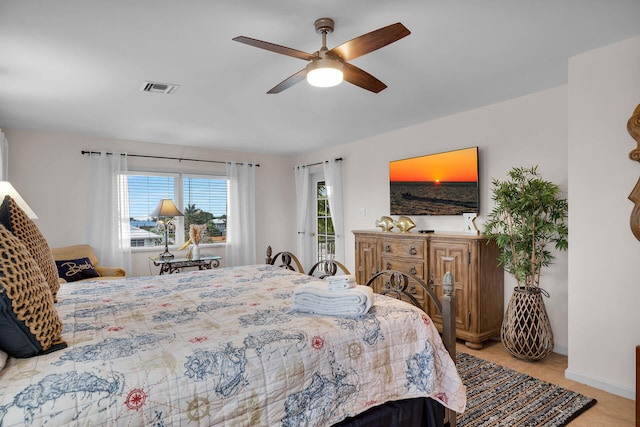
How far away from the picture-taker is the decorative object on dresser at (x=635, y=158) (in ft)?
7.47

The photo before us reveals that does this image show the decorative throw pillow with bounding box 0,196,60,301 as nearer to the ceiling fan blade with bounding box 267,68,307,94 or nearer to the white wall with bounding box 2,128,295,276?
the ceiling fan blade with bounding box 267,68,307,94

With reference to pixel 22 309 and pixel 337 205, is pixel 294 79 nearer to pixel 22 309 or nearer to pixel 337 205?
pixel 22 309

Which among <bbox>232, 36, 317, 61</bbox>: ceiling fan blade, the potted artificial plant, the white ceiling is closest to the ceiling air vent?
the white ceiling

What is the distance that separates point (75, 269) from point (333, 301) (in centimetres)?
369

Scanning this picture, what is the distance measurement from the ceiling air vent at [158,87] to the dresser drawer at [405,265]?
280 cm

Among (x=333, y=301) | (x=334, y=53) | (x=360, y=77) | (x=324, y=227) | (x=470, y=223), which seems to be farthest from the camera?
(x=324, y=227)

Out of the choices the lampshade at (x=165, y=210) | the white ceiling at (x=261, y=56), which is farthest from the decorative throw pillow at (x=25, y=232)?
the lampshade at (x=165, y=210)

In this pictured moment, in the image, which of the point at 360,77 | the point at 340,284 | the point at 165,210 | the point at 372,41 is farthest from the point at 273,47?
the point at 165,210

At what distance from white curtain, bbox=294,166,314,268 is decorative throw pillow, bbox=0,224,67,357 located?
16.2 ft

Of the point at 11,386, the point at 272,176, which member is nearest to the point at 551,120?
the point at 11,386

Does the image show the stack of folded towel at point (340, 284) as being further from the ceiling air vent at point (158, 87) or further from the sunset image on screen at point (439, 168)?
the sunset image on screen at point (439, 168)

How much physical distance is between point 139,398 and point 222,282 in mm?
1524

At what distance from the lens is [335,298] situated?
1717 mm

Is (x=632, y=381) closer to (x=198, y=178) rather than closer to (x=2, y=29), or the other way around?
(x=2, y=29)
